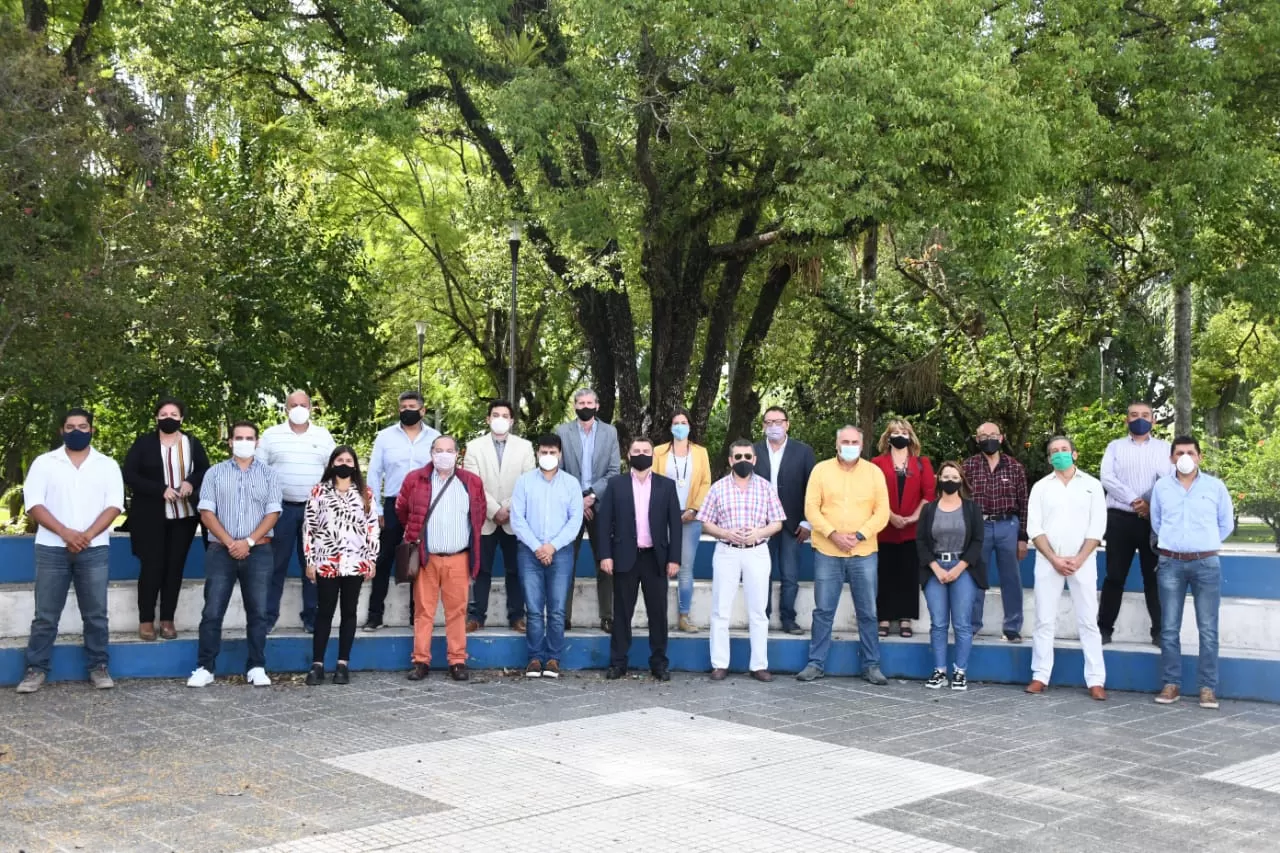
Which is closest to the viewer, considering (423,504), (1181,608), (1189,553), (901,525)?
(1189,553)

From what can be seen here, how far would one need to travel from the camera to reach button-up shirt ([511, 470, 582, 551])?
11031 mm

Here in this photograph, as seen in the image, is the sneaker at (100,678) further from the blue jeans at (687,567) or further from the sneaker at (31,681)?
the blue jeans at (687,567)

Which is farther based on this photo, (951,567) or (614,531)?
(614,531)

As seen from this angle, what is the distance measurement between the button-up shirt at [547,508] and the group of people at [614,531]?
2 cm

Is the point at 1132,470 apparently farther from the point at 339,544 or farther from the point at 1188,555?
the point at 339,544

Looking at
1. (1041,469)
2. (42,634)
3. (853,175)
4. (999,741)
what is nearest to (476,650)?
(42,634)

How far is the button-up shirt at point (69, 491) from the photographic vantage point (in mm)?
10047

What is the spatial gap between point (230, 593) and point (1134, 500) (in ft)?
24.3

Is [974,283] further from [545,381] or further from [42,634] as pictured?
[42,634]

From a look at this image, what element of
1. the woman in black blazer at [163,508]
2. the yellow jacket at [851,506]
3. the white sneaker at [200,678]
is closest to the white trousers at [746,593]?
the yellow jacket at [851,506]

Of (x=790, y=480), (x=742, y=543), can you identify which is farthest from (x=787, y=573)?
(x=742, y=543)

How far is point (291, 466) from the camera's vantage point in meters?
11.3

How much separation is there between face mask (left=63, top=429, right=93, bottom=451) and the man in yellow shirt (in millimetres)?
5746

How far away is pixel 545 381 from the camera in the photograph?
36.2 meters
